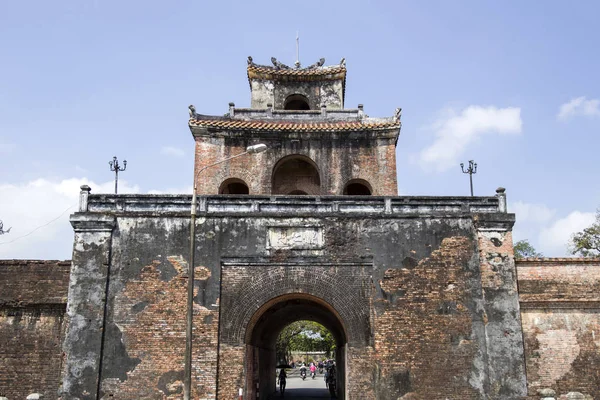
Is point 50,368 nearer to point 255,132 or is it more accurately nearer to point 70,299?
point 70,299

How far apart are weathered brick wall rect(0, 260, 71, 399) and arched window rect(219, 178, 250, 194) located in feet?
19.0

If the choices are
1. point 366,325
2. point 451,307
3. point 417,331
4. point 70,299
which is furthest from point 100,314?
point 451,307

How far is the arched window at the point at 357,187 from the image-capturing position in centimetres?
1820

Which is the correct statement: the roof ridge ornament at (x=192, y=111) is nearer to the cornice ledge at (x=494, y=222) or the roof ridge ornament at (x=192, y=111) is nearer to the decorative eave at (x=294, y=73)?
the decorative eave at (x=294, y=73)

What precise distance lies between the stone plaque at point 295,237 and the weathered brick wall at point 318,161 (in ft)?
13.6

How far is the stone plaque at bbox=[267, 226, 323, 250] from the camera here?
13.8 m

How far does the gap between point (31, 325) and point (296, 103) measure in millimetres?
12421

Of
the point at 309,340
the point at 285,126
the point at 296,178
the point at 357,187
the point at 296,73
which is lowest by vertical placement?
the point at 309,340

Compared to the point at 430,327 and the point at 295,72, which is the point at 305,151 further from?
the point at 430,327

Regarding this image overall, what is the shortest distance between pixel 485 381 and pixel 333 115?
1010 centimetres

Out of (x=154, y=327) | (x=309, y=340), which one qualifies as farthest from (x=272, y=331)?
(x=309, y=340)

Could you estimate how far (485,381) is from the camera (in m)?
13.0

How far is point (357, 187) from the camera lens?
19047 mm

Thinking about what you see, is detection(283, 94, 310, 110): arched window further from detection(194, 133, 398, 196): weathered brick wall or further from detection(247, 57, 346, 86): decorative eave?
detection(194, 133, 398, 196): weathered brick wall
